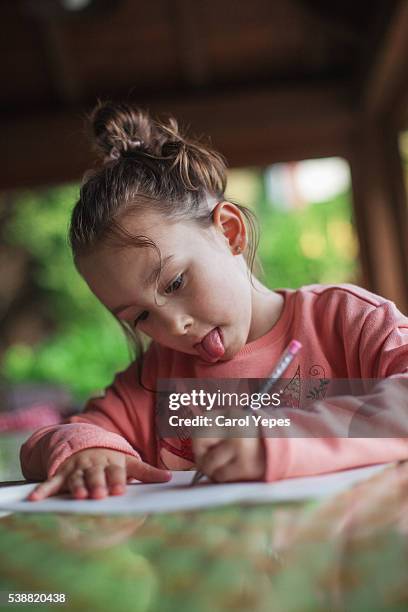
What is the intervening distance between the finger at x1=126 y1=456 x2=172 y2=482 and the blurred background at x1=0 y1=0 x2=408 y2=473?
88.2 inches

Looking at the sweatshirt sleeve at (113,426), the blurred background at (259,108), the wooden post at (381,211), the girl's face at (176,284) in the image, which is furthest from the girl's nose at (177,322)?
the wooden post at (381,211)

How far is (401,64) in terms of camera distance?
2.42m

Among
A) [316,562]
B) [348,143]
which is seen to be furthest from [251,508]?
[348,143]

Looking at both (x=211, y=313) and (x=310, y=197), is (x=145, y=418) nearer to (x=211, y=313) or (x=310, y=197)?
(x=211, y=313)

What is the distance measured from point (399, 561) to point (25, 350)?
3.84 m

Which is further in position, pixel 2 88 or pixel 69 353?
pixel 69 353

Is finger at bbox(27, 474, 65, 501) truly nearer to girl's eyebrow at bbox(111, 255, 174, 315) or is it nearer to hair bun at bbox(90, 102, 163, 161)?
girl's eyebrow at bbox(111, 255, 174, 315)

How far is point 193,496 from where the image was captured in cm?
44

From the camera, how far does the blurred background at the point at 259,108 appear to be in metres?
2.93

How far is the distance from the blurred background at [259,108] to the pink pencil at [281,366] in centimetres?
216

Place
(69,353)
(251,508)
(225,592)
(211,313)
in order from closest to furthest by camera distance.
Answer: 1. (225,592)
2. (251,508)
3. (211,313)
4. (69,353)

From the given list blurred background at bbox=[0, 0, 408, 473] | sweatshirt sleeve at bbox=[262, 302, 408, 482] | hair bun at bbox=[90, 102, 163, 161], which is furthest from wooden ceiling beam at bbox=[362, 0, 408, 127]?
sweatshirt sleeve at bbox=[262, 302, 408, 482]

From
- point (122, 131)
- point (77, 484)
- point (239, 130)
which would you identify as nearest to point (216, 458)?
point (77, 484)

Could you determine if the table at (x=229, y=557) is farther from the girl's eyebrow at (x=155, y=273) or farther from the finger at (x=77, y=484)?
the girl's eyebrow at (x=155, y=273)
